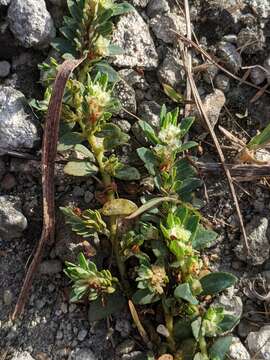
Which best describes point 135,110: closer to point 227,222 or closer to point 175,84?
point 175,84

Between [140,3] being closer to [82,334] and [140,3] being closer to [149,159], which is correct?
[149,159]

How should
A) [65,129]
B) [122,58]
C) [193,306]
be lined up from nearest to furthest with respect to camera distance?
[193,306]
[65,129]
[122,58]

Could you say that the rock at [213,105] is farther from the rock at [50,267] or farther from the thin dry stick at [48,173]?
the rock at [50,267]

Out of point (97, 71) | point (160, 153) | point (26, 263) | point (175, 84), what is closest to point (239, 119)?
point (175, 84)

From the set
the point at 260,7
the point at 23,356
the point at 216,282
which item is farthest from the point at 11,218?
the point at 260,7

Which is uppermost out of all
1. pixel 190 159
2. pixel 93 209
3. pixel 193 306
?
pixel 190 159

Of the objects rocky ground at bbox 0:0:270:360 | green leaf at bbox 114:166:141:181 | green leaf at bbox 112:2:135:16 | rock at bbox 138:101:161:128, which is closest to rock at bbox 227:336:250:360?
rocky ground at bbox 0:0:270:360

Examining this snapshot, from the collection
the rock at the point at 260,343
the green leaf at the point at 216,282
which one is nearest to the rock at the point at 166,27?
the green leaf at the point at 216,282
